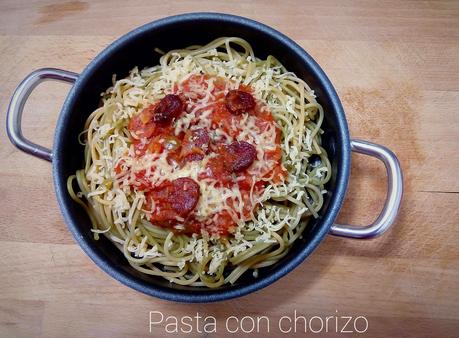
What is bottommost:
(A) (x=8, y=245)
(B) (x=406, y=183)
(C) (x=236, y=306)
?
(C) (x=236, y=306)

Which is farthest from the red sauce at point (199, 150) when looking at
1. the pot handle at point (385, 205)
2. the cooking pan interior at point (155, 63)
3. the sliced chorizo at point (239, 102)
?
the pot handle at point (385, 205)

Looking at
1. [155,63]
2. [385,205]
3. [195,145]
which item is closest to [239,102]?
[195,145]

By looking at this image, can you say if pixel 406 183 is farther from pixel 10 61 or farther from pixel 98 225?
pixel 10 61

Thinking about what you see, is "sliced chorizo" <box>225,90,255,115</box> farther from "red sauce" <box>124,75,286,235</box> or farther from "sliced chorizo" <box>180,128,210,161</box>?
"sliced chorizo" <box>180,128,210,161</box>

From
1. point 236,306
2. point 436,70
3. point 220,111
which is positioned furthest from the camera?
point 436,70

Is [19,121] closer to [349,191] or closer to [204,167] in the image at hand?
[204,167]

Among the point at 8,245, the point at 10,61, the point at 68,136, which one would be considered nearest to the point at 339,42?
the point at 68,136

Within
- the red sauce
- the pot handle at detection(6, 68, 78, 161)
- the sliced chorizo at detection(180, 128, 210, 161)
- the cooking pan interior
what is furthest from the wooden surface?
the sliced chorizo at detection(180, 128, 210, 161)

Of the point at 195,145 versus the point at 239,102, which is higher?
the point at 239,102
